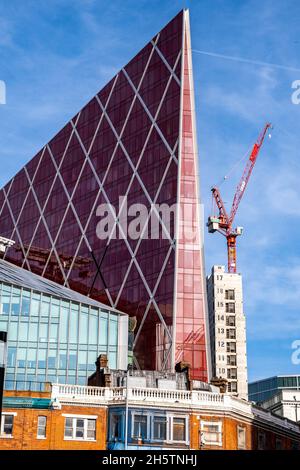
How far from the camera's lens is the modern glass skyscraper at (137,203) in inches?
4311

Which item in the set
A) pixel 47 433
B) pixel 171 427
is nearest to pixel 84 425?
pixel 47 433

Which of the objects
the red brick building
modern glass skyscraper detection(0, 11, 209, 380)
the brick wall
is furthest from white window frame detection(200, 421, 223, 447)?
modern glass skyscraper detection(0, 11, 209, 380)

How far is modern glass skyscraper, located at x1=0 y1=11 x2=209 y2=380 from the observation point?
10950 cm

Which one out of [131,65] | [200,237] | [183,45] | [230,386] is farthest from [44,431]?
[230,386]

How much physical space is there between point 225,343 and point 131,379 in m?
116

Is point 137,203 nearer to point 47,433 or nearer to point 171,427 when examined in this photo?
point 171,427

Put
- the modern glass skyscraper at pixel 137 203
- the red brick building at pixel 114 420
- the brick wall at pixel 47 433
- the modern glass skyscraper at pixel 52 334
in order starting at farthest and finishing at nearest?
the modern glass skyscraper at pixel 137 203
the modern glass skyscraper at pixel 52 334
the red brick building at pixel 114 420
the brick wall at pixel 47 433

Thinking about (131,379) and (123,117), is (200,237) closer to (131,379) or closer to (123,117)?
(123,117)

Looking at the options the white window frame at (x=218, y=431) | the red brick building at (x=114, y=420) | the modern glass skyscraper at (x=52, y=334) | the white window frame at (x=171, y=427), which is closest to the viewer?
the red brick building at (x=114, y=420)

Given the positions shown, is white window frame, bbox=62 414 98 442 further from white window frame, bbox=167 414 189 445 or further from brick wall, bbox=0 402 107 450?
white window frame, bbox=167 414 189 445

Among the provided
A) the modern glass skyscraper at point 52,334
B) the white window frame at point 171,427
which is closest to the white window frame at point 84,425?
the white window frame at point 171,427

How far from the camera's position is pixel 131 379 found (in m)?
69.3

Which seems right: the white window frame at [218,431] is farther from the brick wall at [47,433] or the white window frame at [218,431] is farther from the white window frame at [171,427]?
the brick wall at [47,433]

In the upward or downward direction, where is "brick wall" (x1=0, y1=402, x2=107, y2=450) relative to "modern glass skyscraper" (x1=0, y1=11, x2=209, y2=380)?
downward
